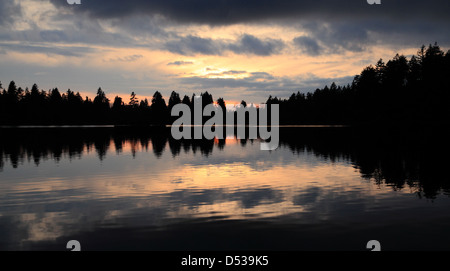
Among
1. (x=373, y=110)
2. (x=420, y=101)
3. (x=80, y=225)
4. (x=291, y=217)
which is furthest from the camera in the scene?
(x=373, y=110)

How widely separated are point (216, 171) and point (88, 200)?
1440 centimetres

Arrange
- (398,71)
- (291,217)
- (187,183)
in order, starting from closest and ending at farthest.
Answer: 1. (291,217)
2. (187,183)
3. (398,71)

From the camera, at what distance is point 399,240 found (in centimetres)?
1338

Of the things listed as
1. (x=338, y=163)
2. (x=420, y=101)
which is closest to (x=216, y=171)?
(x=338, y=163)

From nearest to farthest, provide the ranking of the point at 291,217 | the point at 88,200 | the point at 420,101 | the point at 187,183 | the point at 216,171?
1. the point at 291,217
2. the point at 88,200
3. the point at 187,183
4. the point at 216,171
5. the point at 420,101

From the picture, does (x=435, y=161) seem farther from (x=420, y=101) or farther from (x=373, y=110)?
(x=373, y=110)

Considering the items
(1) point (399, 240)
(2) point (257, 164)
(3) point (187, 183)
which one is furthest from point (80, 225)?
(2) point (257, 164)

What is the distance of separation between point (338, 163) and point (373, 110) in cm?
12671

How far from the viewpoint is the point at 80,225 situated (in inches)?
608

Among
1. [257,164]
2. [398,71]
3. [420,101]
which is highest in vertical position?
[398,71]

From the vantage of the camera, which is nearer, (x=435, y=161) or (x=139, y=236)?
(x=139, y=236)

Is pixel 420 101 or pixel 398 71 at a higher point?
pixel 398 71
